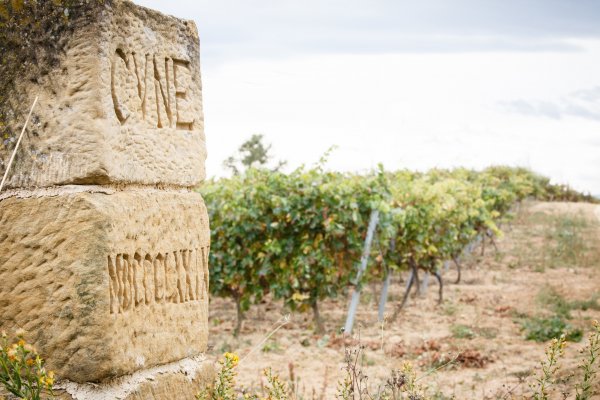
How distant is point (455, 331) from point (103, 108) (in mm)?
6254

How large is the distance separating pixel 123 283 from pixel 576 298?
860cm

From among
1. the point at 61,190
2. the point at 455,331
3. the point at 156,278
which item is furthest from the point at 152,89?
the point at 455,331

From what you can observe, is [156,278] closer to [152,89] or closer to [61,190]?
[61,190]

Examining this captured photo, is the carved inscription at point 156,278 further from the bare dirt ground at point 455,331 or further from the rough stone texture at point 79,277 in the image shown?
the bare dirt ground at point 455,331

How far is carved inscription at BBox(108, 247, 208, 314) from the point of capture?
6.80 ft

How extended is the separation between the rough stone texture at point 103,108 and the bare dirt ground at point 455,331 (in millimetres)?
1443

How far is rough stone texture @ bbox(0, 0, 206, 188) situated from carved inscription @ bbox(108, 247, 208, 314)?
0.26 m

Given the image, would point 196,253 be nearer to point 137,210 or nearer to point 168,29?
point 137,210

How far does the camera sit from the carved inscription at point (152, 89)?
2115 millimetres

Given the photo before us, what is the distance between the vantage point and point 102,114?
201cm

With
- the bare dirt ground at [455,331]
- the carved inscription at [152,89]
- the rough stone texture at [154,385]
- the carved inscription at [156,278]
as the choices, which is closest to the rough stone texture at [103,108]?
the carved inscription at [152,89]

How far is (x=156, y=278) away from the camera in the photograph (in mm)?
2277

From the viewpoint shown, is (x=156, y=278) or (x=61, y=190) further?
(x=156, y=278)

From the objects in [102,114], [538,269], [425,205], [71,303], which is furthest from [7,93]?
[538,269]
